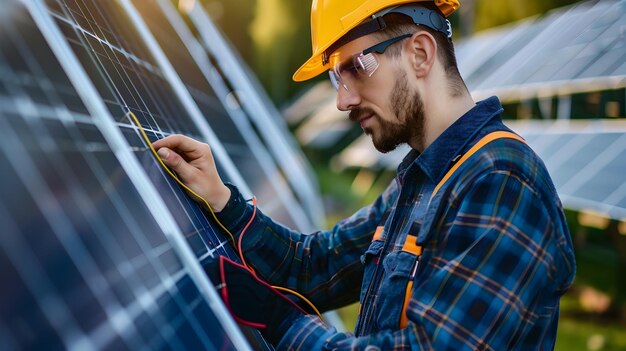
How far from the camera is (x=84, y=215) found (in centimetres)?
122

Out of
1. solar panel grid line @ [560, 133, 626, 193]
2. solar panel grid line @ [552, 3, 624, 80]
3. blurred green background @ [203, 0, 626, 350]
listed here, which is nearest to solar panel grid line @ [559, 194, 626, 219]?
solar panel grid line @ [560, 133, 626, 193]

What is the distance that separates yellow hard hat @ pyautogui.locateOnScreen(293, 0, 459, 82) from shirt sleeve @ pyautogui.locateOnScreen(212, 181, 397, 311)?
540 mm

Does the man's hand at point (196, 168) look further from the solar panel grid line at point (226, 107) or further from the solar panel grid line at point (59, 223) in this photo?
the solar panel grid line at point (226, 107)

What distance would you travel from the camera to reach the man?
5.77ft

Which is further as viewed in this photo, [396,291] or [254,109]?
[254,109]

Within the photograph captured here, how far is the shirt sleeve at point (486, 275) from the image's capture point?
5.74 feet

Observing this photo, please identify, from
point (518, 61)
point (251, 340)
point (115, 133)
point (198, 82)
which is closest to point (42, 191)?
point (115, 133)

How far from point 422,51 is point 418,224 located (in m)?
0.51

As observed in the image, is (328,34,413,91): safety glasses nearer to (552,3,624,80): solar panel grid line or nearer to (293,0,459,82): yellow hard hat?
(293,0,459,82): yellow hard hat

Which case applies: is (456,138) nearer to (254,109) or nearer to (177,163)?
(177,163)

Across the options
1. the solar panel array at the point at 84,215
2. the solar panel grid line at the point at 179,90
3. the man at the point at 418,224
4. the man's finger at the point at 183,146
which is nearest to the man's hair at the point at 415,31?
the man at the point at 418,224

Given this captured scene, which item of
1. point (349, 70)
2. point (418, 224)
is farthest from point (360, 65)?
point (418, 224)

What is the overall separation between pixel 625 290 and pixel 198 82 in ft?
21.3

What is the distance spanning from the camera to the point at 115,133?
1.42m
